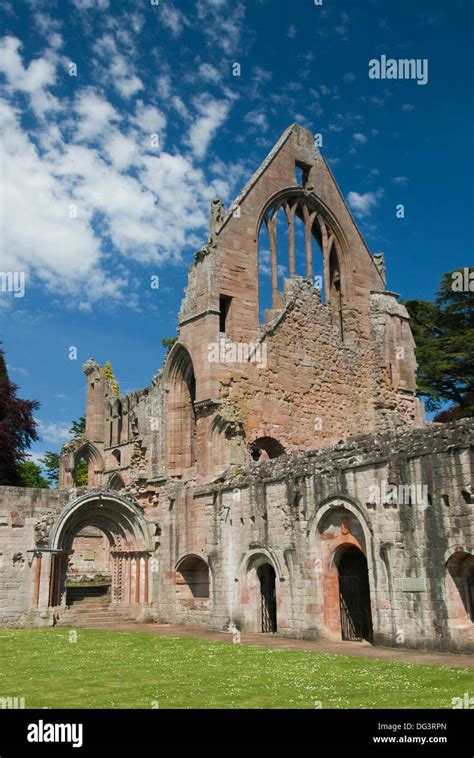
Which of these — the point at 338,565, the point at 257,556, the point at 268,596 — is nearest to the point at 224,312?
the point at 257,556

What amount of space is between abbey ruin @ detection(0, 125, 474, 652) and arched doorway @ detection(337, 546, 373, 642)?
0.11 ft

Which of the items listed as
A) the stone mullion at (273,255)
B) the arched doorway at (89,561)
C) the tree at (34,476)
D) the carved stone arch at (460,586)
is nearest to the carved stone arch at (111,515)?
the arched doorway at (89,561)

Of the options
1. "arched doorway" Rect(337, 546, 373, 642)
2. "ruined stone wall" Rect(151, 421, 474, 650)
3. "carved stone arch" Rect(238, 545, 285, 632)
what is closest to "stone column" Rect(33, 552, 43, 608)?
"ruined stone wall" Rect(151, 421, 474, 650)

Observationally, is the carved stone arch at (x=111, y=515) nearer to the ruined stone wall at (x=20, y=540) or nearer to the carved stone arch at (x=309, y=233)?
the ruined stone wall at (x=20, y=540)

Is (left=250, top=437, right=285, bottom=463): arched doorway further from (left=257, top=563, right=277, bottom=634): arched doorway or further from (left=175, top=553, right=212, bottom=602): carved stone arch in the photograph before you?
(left=257, top=563, right=277, bottom=634): arched doorway

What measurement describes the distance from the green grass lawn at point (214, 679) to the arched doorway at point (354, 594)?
10.5ft

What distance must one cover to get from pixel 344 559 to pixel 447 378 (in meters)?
20.5

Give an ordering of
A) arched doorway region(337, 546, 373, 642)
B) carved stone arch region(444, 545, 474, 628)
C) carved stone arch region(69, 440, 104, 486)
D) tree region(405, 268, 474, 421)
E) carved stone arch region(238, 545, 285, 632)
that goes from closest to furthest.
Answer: carved stone arch region(444, 545, 474, 628) < arched doorway region(337, 546, 373, 642) < carved stone arch region(238, 545, 285, 632) < tree region(405, 268, 474, 421) < carved stone arch region(69, 440, 104, 486)

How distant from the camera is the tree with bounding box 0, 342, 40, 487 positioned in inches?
1300

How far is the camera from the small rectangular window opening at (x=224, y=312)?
2541 centimetres

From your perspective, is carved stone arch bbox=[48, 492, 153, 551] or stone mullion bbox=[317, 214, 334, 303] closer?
carved stone arch bbox=[48, 492, 153, 551]
